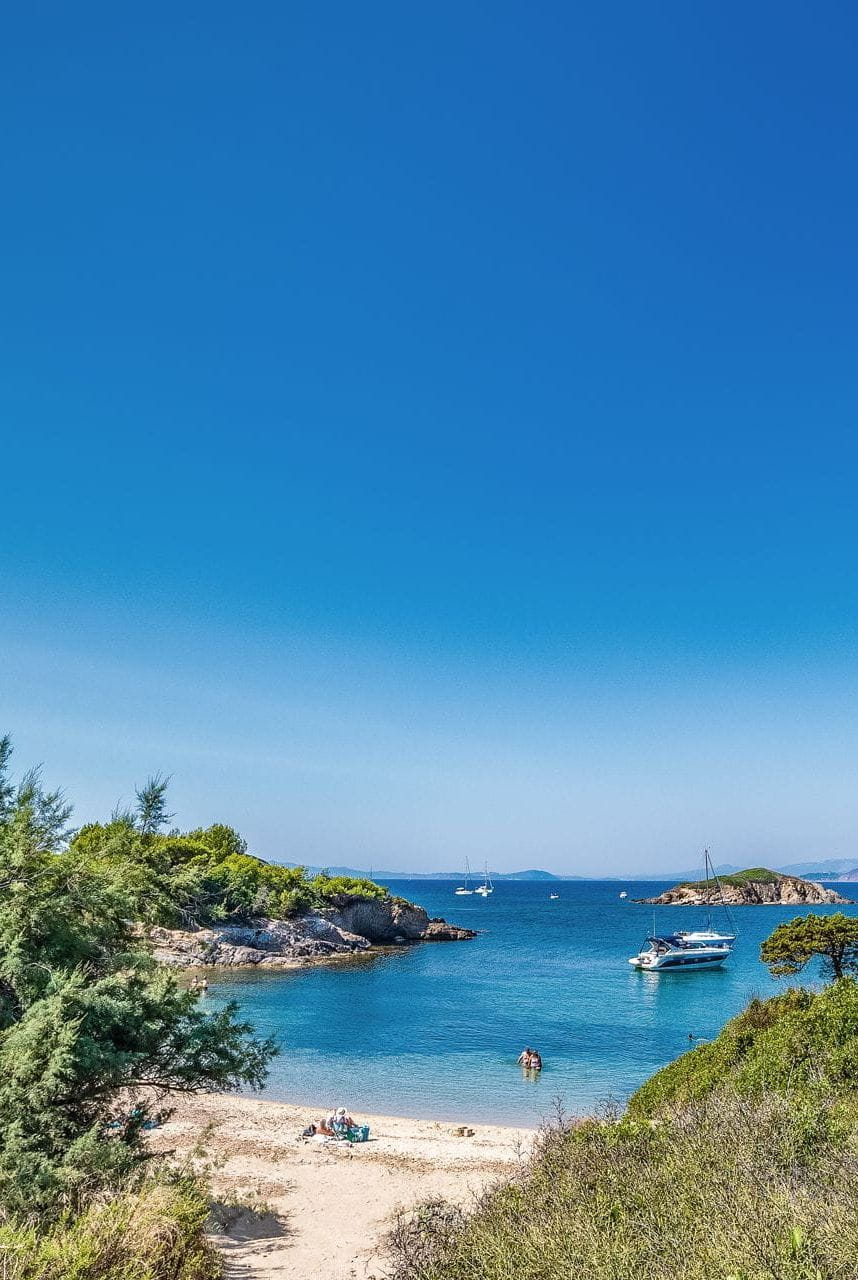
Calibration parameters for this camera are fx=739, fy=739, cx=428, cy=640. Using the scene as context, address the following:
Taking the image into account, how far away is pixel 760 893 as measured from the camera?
153m

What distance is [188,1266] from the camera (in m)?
8.37

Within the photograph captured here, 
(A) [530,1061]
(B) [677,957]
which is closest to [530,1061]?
(A) [530,1061]

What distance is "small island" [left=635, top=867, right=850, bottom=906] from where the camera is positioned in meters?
150

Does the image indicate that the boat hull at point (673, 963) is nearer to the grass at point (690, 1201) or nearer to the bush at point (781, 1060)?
the bush at point (781, 1060)

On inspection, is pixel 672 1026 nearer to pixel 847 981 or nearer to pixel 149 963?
pixel 847 981

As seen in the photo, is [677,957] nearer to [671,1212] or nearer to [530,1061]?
[530,1061]

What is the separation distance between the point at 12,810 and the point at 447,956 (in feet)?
198

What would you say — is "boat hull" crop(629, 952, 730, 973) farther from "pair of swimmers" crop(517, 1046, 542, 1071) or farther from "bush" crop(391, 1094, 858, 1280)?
"bush" crop(391, 1094, 858, 1280)

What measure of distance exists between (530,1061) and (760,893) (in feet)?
477

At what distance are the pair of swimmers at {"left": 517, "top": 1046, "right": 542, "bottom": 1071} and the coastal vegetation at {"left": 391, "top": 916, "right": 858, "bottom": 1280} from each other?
18.7 m

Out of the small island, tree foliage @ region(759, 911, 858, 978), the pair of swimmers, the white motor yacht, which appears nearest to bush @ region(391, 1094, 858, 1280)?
the pair of swimmers

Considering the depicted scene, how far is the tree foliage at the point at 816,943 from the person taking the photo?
2825 centimetres

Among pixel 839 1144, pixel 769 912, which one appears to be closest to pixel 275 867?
pixel 839 1144

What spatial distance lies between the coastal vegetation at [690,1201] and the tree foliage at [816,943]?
752 inches
